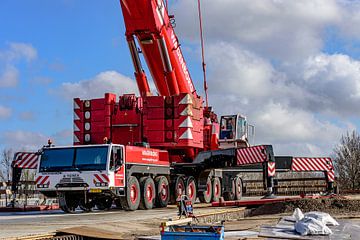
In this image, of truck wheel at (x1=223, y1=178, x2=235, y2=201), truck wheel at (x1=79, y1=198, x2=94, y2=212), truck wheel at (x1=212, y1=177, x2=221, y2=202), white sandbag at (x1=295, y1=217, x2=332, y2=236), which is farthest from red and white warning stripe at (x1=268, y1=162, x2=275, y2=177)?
white sandbag at (x1=295, y1=217, x2=332, y2=236)

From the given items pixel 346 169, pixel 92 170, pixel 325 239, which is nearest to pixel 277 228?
pixel 325 239

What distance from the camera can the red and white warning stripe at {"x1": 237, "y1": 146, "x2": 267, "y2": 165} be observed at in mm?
21656

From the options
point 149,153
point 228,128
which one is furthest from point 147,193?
point 228,128

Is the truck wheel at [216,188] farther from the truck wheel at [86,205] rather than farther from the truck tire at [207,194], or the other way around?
the truck wheel at [86,205]

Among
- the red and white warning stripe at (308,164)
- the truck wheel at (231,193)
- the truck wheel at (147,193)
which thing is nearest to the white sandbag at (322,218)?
the truck wheel at (147,193)

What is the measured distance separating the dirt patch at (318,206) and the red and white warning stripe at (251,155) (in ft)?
7.95

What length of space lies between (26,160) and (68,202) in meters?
2.31

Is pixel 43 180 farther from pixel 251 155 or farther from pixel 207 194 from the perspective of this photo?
pixel 207 194

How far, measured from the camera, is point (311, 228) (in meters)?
11.5

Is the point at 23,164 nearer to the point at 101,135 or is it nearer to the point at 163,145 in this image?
the point at 101,135

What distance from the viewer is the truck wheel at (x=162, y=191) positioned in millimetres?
20875

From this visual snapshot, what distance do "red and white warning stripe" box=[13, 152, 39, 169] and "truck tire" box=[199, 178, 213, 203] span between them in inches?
263

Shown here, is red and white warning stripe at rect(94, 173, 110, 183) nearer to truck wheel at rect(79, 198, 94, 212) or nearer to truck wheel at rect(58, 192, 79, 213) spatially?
truck wheel at rect(58, 192, 79, 213)

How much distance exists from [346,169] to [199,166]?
96.7ft
